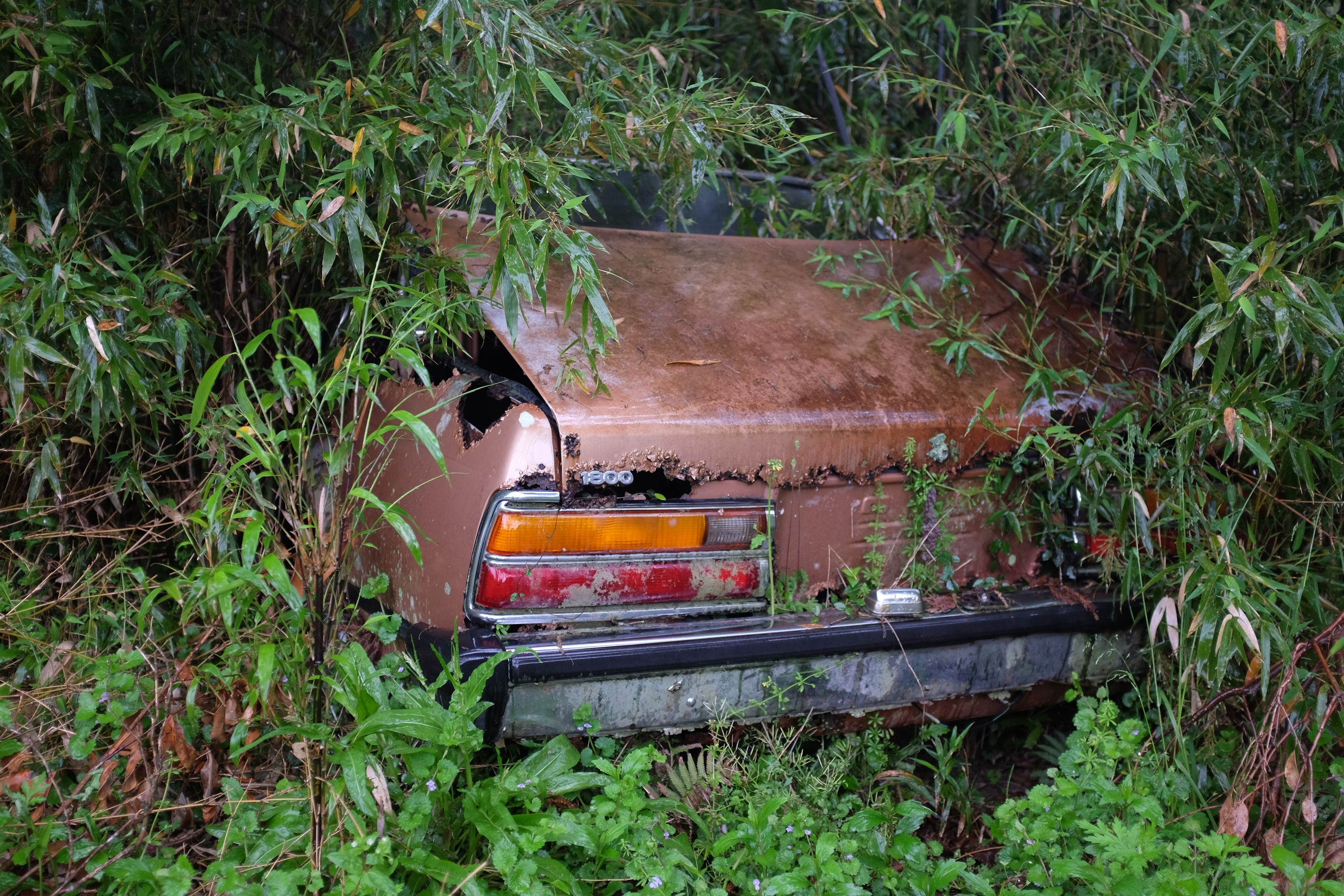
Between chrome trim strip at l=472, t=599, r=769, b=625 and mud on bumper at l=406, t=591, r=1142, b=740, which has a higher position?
chrome trim strip at l=472, t=599, r=769, b=625

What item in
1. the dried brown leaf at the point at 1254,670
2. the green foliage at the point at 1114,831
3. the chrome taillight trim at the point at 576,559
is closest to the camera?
the green foliage at the point at 1114,831

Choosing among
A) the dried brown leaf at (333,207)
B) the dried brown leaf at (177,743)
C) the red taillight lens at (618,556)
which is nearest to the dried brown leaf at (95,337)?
the dried brown leaf at (333,207)

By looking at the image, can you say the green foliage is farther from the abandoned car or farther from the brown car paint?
the brown car paint

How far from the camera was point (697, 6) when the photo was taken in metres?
3.68

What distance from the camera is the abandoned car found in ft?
6.24

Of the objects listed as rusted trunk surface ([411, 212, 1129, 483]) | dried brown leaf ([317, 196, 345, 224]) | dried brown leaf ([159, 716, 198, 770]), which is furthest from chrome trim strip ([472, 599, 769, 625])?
dried brown leaf ([317, 196, 345, 224])

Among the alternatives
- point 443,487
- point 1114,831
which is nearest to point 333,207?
point 443,487

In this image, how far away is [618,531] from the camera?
1952mm

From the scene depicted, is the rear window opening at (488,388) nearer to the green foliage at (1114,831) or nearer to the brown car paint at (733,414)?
the brown car paint at (733,414)

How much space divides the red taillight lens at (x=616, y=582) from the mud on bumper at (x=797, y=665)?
2.3 inches

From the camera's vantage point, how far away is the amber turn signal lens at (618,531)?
190cm

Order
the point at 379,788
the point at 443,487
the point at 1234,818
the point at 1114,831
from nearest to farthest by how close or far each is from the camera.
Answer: the point at 379,788 → the point at 1114,831 → the point at 1234,818 → the point at 443,487

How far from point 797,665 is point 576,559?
20.3 inches

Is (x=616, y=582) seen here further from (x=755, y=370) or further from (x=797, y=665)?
(x=755, y=370)
